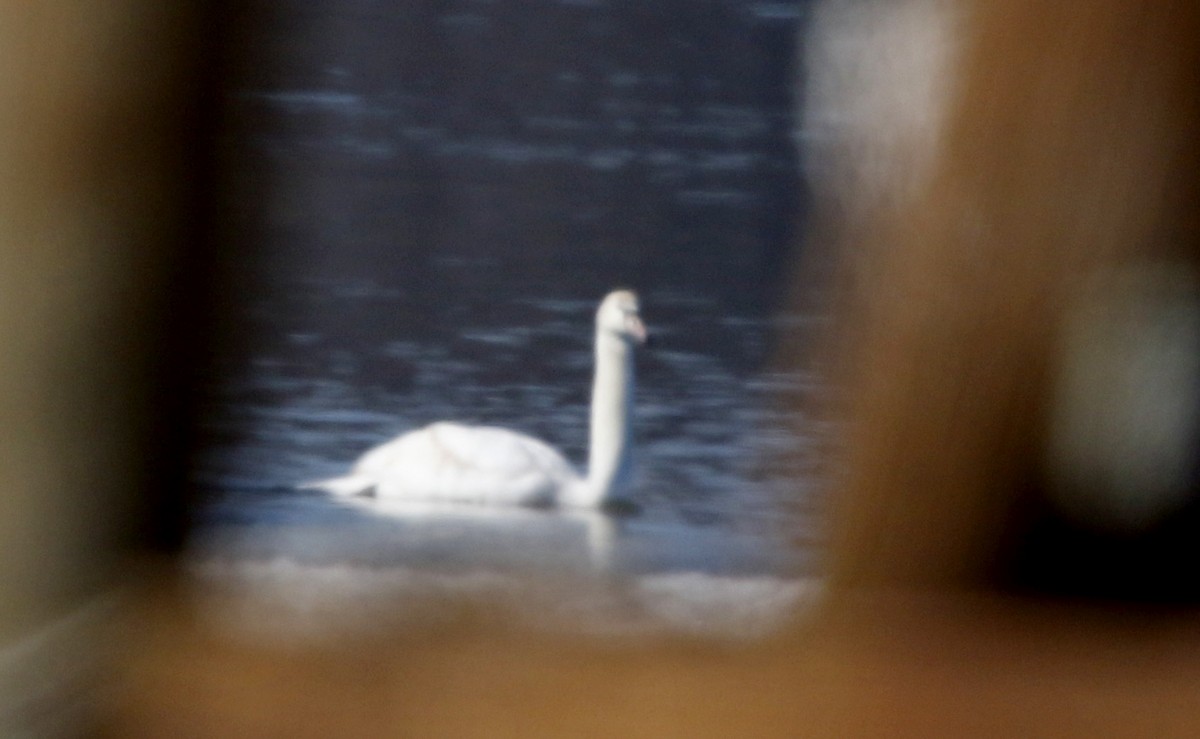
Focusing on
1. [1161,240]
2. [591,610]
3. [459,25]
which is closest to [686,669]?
[591,610]

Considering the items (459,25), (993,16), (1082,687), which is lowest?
(1082,687)

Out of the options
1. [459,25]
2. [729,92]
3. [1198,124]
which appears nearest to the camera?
[1198,124]

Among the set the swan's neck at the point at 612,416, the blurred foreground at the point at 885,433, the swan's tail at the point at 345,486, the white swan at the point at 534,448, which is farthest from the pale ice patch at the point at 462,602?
the swan's neck at the point at 612,416

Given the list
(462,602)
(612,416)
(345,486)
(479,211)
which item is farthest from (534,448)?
(462,602)

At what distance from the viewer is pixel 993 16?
32 cm

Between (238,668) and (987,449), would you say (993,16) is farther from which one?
(238,668)

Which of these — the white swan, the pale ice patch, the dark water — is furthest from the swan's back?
the pale ice patch

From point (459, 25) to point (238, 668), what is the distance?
25 cm

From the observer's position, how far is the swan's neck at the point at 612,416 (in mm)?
3998

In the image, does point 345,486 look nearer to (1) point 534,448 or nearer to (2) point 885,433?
(2) point 885,433

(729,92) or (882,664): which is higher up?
(729,92)

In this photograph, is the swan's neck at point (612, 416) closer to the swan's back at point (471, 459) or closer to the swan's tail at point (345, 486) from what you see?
the swan's back at point (471, 459)

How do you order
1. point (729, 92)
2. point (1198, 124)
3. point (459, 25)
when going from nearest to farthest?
point (1198, 124), point (459, 25), point (729, 92)

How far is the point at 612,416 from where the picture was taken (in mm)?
4488
